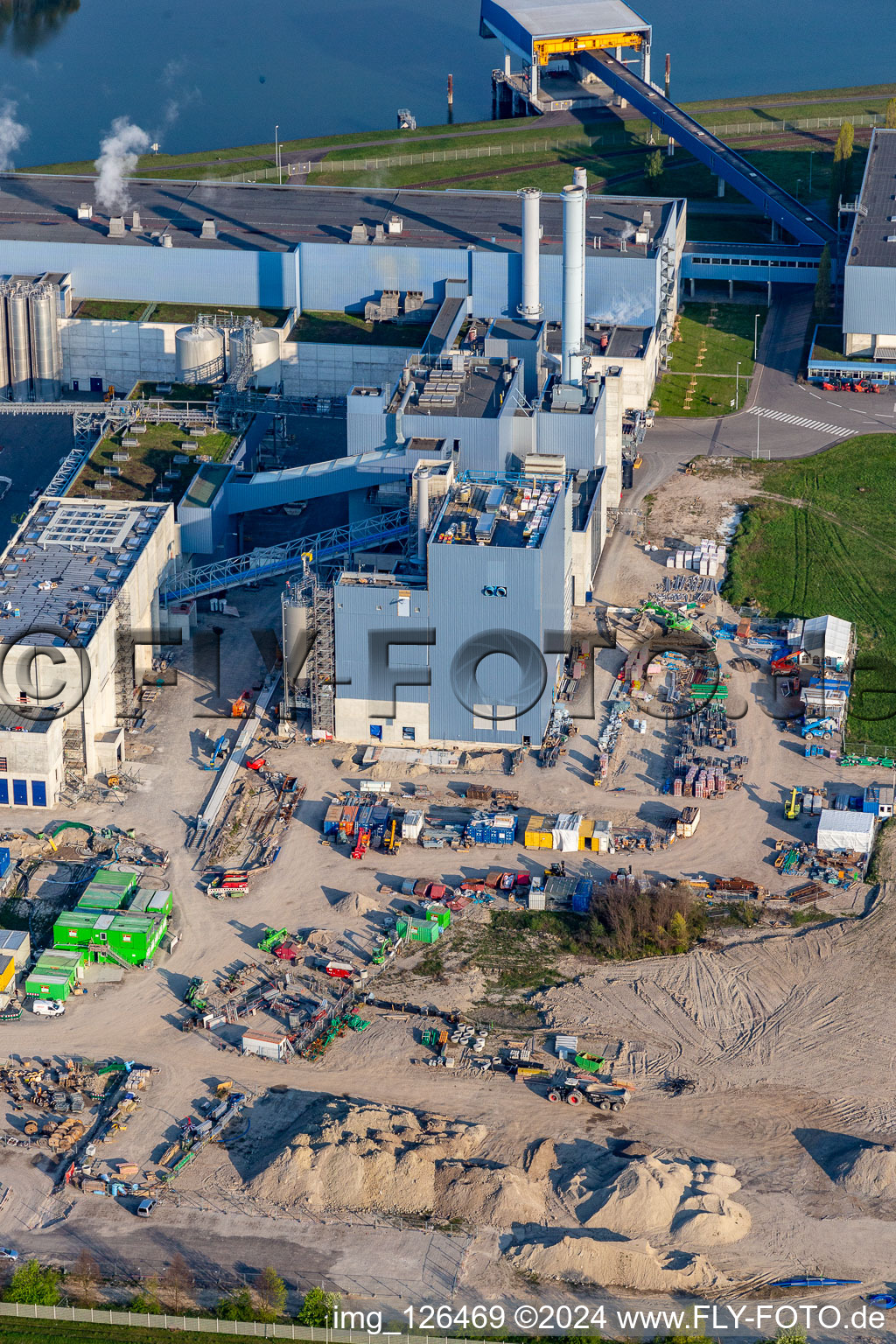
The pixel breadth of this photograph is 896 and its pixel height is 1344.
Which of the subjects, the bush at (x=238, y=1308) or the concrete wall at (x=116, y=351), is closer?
the bush at (x=238, y=1308)

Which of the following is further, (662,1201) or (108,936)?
(108,936)

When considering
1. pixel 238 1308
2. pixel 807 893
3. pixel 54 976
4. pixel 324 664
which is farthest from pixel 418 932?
pixel 238 1308

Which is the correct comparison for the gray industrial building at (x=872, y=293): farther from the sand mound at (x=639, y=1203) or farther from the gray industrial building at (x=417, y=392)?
the sand mound at (x=639, y=1203)

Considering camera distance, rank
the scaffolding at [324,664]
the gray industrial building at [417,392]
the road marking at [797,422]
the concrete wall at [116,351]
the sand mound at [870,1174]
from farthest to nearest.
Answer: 1. the concrete wall at [116,351]
2. the road marking at [797,422]
3. the scaffolding at [324,664]
4. the gray industrial building at [417,392]
5. the sand mound at [870,1174]

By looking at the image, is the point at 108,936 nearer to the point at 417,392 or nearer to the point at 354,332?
the point at 417,392

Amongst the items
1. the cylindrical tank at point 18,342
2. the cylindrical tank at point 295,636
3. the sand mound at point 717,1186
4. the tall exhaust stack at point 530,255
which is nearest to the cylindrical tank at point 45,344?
the cylindrical tank at point 18,342

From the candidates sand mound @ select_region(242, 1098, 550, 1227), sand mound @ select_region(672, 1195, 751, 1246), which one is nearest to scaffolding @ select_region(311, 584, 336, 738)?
sand mound @ select_region(242, 1098, 550, 1227)

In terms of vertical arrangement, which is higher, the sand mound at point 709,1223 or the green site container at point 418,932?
the green site container at point 418,932
